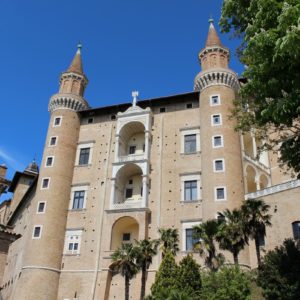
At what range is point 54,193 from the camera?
41.3 meters

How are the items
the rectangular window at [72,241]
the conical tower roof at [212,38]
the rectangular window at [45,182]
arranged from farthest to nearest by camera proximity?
the conical tower roof at [212,38] < the rectangular window at [45,182] < the rectangular window at [72,241]

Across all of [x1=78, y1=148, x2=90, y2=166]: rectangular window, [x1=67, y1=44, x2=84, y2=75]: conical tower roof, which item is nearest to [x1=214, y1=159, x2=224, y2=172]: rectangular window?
[x1=78, y1=148, x2=90, y2=166]: rectangular window

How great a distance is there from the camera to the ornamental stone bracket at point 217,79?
4184 cm

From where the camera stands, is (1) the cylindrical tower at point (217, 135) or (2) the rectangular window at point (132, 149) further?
(2) the rectangular window at point (132, 149)

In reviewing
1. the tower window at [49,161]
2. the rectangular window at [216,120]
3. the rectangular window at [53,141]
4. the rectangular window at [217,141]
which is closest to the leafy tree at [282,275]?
the rectangular window at [217,141]

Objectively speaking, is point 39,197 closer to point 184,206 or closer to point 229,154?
point 184,206

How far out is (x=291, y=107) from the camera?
14.1 meters

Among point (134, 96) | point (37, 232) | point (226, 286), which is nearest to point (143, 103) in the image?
point (134, 96)

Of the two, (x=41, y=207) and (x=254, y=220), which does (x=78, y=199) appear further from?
(x=254, y=220)

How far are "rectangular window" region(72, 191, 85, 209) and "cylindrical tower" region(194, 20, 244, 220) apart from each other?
12.1 m

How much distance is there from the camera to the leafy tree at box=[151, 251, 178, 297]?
27.2 m

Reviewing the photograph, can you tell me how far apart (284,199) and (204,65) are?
16.8m

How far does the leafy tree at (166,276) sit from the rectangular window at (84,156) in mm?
17433

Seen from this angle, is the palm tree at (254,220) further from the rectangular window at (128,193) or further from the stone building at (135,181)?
the rectangular window at (128,193)
